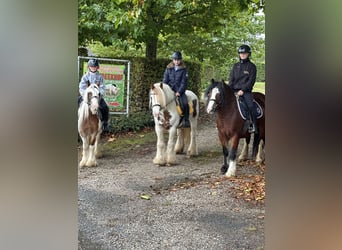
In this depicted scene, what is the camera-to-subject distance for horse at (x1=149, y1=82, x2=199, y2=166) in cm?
364

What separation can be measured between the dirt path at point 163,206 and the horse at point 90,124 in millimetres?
117

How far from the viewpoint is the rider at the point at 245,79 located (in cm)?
319

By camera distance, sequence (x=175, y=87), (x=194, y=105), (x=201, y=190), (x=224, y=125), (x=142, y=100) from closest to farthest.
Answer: (x=201, y=190) < (x=224, y=125) < (x=175, y=87) < (x=194, y=105) < (x=142, y=100)

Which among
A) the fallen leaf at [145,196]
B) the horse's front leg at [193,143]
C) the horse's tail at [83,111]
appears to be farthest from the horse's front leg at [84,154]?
the horse's front leg at [193,143]

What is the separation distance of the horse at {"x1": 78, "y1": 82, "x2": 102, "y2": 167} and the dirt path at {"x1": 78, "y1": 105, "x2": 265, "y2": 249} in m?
0.12

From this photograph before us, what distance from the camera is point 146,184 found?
3350 mm

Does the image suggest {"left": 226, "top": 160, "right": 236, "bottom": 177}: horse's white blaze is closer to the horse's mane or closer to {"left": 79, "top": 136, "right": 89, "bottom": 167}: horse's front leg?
the horse's mane

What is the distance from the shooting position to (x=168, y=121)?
12.6 ft

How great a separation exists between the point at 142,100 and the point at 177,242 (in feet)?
10.5

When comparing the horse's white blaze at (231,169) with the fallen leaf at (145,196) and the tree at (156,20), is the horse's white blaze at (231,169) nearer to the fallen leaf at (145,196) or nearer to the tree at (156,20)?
the fallen leaf at (145,196)

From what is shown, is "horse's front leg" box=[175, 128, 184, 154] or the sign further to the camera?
the sign

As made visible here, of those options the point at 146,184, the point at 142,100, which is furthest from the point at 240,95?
the point at 142,100

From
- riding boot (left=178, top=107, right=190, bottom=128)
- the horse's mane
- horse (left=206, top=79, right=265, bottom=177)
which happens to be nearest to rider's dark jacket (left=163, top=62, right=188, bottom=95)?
the horse's mane
